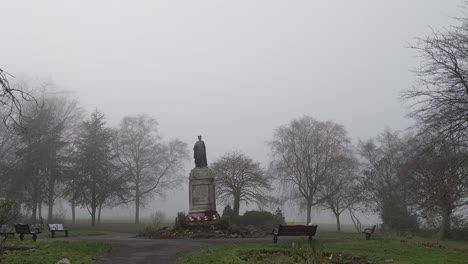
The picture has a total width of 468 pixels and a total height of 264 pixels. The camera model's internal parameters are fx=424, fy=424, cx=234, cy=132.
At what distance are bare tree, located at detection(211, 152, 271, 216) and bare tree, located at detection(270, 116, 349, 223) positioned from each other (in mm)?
3833

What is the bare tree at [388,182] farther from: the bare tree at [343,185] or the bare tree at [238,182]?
the bare tree at [238,182]

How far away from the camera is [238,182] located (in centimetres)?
4309

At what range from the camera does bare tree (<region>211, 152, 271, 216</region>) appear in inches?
1686

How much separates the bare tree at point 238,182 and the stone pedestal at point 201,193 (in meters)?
17.4

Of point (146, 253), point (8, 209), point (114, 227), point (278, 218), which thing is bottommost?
point (114, 227)

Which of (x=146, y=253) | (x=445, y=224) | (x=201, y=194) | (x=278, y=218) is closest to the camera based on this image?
(x=146, y=253)

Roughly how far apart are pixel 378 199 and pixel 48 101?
35418mm

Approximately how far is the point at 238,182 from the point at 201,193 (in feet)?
59.8

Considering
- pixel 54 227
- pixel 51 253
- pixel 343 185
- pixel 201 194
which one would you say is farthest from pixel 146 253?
pixel 343 185

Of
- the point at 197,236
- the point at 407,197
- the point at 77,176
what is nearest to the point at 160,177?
the point at 77,176

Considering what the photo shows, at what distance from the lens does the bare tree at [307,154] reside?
45.2 meters

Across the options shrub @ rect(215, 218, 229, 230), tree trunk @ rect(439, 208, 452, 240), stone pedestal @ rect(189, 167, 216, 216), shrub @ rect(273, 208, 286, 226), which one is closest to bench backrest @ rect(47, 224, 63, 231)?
stone pedestal @ rect(189, 167, 216, 216)

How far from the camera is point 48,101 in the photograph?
4447 cm

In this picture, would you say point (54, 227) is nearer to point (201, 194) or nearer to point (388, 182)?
point (201, 194)
